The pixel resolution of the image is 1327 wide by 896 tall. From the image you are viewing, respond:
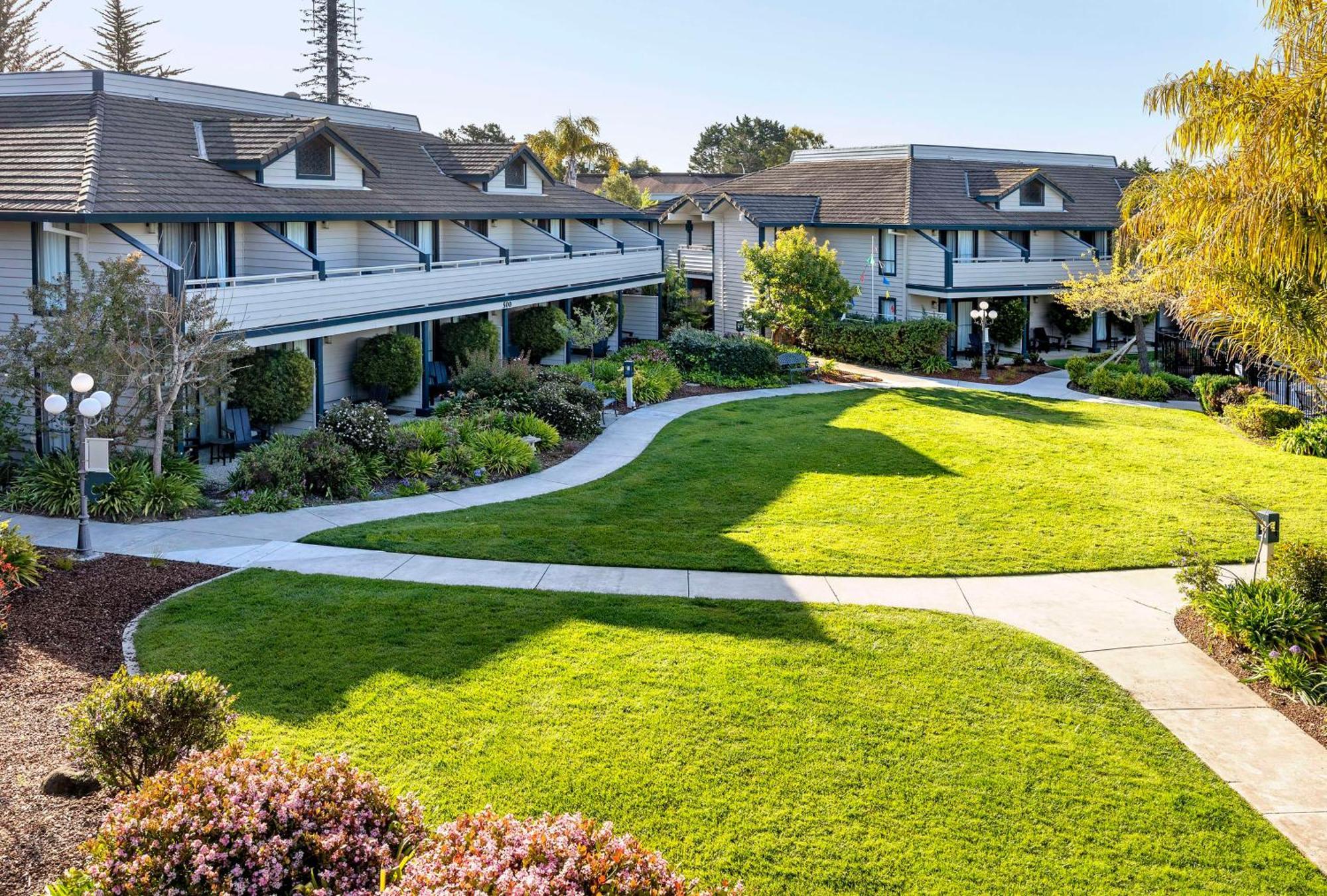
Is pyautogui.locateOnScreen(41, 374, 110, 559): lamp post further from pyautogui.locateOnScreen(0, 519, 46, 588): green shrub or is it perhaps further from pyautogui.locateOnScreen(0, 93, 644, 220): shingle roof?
pyautogui.locateOnScreen(0, 93, 644, 220): shingle roof

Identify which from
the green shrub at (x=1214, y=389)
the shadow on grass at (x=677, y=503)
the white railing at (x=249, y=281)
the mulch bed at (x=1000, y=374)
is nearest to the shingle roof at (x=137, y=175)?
the white railing at (x=249, y=281)

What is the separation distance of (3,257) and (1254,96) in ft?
64.0

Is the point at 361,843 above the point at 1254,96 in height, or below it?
below

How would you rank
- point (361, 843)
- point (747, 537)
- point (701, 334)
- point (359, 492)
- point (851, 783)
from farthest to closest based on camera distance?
point (701, 334)
point (359, 492)
point (747, 537)
point (851, 783)
point (361, 843)

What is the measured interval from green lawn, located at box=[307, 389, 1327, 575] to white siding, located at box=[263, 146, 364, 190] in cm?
979

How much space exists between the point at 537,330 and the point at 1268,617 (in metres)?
23.4

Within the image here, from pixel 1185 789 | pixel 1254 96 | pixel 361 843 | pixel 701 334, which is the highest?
pixel 1254 96

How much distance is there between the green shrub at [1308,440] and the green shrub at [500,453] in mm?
16179

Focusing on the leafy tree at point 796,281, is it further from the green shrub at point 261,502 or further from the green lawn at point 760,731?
the green lawn at point 760,731

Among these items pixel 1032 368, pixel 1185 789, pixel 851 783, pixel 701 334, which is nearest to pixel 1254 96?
pixel 1185 789

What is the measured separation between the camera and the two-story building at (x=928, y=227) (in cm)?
3859

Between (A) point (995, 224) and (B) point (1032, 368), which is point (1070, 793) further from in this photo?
(A) point (995, 224)

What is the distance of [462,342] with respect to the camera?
1153 inches

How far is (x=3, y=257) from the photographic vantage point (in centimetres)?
2027
